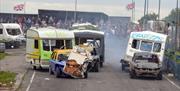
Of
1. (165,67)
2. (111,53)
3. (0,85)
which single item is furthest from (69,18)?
(0,85)

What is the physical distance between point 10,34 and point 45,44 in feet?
99.1

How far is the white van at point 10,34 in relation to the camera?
68.6 metres

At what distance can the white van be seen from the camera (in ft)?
225

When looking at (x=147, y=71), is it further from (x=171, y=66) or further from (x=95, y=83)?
(x=171, y=66)

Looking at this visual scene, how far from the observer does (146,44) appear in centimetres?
4016

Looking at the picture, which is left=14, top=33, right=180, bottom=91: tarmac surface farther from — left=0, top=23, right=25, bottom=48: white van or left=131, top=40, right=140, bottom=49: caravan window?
left=0, top=23, right=25, bottom=48: white van

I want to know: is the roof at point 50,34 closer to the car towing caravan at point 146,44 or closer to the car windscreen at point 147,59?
the car towing caravan at point 146,44

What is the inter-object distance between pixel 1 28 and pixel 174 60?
33712 millimetres

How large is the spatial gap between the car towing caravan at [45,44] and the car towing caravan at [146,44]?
3.80 meters

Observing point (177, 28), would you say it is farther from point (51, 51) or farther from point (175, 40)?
point (51, 51)

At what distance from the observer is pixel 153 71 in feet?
114

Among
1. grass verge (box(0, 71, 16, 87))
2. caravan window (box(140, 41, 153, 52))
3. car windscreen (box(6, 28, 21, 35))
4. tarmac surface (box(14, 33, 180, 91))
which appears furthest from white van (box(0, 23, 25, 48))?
grass verge (box(0, 71, 16, 87))

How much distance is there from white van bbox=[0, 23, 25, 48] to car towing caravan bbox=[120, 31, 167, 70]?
98.2ft

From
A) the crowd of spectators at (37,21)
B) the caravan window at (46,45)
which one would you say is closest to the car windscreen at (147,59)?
the caravan window at (46,45)
